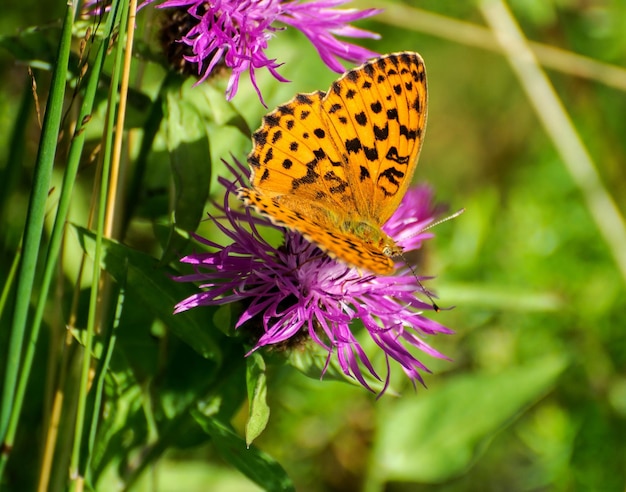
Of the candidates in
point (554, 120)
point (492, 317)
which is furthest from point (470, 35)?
point (492, 317)

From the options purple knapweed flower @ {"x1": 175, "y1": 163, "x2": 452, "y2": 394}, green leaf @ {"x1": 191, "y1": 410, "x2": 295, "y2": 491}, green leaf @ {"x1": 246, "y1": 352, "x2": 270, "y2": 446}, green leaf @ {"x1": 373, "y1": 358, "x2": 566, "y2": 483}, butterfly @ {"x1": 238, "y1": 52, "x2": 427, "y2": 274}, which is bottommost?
green leaf @ {"x1": 373, "y1": 358, "x2": 566, "y2": 483}

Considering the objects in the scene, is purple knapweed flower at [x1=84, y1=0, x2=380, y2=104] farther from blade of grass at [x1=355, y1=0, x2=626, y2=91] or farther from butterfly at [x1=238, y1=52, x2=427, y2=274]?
blade of grass at [x1=355, y1=0, x2=626, y2=91]

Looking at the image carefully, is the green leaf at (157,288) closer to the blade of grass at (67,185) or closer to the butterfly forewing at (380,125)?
the blade of grass at (67,185)

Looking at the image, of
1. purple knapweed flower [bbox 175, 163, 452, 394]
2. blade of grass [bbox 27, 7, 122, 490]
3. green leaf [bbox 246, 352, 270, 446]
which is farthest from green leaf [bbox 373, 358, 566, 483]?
blade of grass [bbox 27, 7, 122, 490]

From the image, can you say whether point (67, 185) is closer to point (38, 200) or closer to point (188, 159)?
point (38, 200)

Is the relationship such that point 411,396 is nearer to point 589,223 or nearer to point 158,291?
point 589,223

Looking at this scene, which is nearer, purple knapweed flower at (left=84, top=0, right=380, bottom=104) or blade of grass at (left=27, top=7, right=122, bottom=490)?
blade of grass at (left=27, top=7, right=122, bottom=490)
